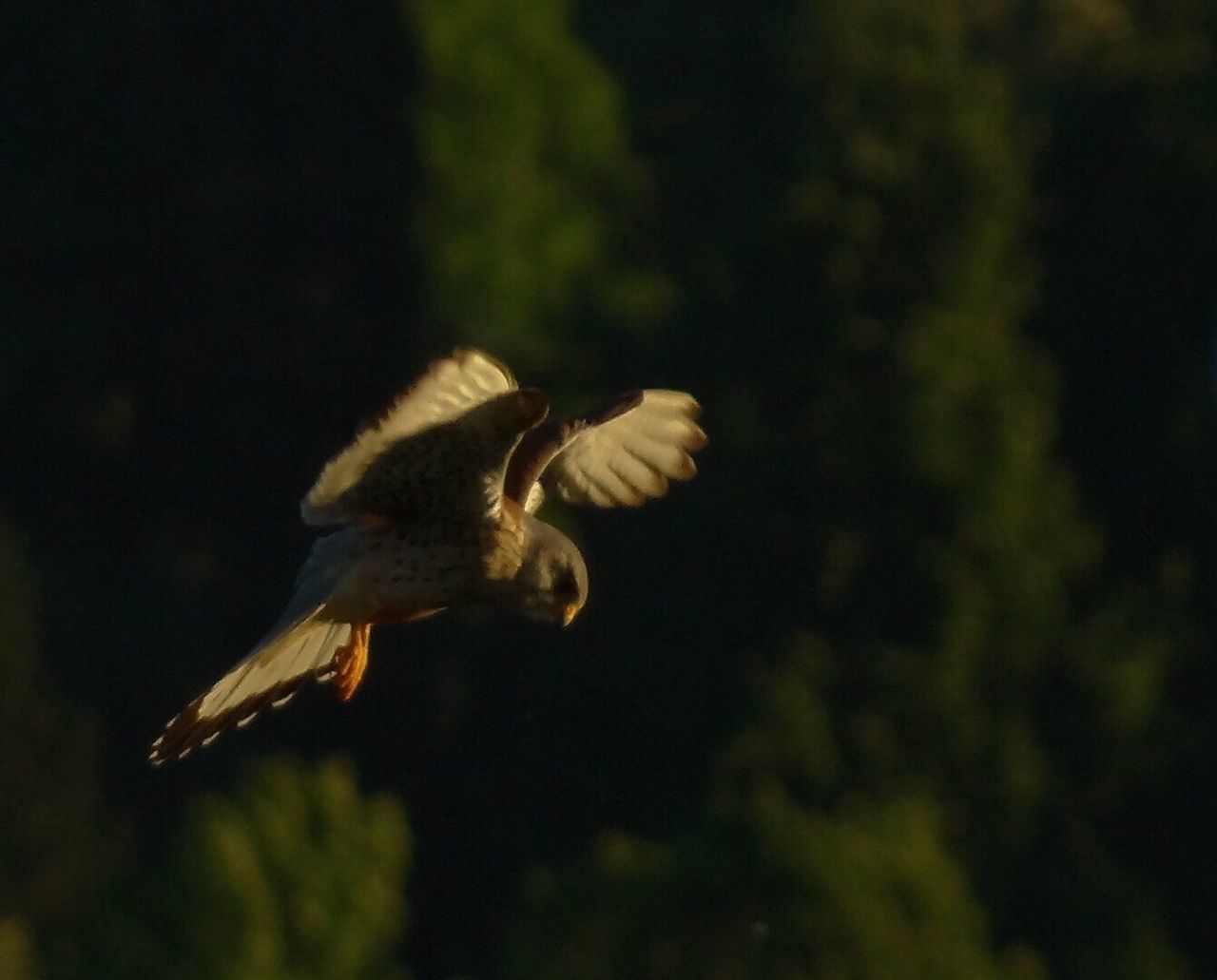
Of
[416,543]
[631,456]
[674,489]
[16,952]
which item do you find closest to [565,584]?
[416,543]

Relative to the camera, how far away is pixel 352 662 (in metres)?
8.34

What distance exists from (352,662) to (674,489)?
25.5 metres

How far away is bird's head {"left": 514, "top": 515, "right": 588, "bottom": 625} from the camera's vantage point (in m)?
8.41

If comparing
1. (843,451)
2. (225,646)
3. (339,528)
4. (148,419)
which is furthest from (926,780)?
(339,528)

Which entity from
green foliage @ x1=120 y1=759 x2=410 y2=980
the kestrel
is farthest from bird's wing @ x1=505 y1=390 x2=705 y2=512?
green foliage @ x1=120 y1=759 x2=410 y2=980

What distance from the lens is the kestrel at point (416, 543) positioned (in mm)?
7902

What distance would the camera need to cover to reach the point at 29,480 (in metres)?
38.8

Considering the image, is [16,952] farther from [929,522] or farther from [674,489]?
[929,522]

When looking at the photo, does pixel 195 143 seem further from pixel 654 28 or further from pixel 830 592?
pixel 830 592

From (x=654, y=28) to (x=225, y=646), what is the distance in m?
10.1

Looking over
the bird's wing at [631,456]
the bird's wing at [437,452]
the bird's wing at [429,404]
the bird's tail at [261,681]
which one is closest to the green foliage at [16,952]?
the bird's wing at [631,456]

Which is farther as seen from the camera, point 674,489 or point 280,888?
point 674,489

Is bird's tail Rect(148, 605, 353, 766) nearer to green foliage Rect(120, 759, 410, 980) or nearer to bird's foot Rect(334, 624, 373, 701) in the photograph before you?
bird's foot Rect(334, 624, 373, 701)

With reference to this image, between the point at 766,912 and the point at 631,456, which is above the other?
the point at 631,456
